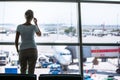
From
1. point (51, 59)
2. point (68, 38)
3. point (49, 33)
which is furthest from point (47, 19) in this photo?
point (51, 59)

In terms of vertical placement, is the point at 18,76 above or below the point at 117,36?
below

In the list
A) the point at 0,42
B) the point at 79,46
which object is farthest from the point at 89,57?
the point at 0,42

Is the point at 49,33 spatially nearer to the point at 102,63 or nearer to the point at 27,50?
the point at 27,50

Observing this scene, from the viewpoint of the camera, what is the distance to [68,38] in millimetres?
4109

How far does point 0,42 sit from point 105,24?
6.36ft

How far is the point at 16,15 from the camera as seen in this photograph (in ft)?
13.5

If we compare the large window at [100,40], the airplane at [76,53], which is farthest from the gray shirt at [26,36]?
the large window at [100,40]

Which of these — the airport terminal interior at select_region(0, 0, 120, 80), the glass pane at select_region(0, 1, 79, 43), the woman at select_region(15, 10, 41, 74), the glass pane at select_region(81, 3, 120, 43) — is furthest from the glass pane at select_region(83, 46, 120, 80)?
the woman at select_region(15, 10, 41, 74)

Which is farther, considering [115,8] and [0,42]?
[115,8]

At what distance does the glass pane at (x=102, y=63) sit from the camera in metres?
4.14

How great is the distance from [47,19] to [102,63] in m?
1.29

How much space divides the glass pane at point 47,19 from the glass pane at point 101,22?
20cm

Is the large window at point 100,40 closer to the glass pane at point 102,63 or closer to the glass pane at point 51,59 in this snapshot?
the glass pane at point 102,63

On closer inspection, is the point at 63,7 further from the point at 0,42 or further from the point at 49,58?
the point at 0,42
